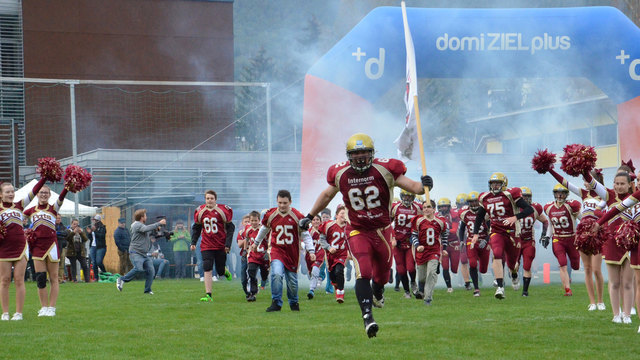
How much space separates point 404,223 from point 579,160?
22.5ft

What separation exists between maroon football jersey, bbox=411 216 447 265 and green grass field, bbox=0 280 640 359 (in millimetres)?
785

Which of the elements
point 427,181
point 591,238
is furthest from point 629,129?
point 427,181

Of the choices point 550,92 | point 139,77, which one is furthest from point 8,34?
point 550,92

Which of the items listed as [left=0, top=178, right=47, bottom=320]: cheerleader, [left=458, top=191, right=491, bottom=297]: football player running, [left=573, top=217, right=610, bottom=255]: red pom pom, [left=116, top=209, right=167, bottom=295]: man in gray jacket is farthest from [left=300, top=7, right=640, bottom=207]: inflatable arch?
[left=573, top=217, right=610, bottom=255]: red pom pom

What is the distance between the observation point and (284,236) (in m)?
13.6

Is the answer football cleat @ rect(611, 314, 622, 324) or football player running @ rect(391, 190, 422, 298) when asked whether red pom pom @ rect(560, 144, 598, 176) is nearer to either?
Result: football cleat @ rect(611, 314, 622, 324)

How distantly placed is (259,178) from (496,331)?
24.5 meters

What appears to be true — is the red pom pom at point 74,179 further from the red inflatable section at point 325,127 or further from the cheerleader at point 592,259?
the red inflatable section at point 325,127

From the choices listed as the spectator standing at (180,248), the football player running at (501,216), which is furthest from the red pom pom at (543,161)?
the spectator standing at (180,248)

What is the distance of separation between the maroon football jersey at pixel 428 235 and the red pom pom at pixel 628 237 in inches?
217

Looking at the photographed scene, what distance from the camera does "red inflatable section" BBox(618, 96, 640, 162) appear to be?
2011cm

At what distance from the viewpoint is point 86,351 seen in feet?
29.2

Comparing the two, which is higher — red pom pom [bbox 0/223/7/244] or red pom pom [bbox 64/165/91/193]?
red pom pom [bbox 64/165/91/193]

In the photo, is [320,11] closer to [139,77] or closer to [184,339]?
[139,77]
